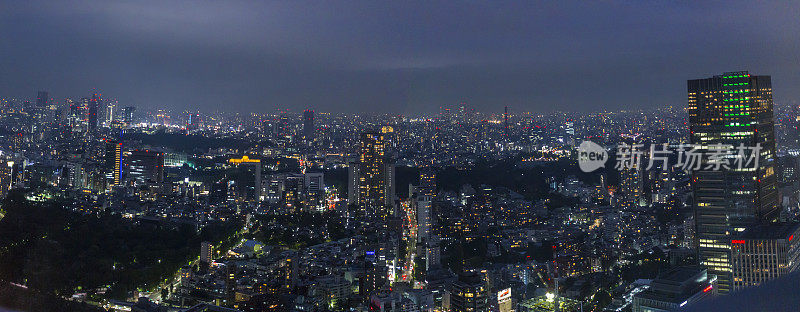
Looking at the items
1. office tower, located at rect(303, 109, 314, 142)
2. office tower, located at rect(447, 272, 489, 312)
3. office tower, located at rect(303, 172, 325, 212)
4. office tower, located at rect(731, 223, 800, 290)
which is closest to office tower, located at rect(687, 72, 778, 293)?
office tower, located at rect(731, 223, 800, 290)

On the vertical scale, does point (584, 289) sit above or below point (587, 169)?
below

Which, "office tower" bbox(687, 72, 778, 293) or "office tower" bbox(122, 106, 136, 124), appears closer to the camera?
"office tower" bbox(687, 72, 778, 293)

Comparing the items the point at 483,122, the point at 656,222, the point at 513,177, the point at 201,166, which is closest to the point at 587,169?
the point at 513,177

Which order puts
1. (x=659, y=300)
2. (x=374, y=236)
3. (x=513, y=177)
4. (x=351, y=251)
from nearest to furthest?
(x=659, y=300), (x=351, y=251), (x=374, y=236), (x=513, y=177)

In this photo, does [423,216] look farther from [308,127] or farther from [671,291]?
[308,127]

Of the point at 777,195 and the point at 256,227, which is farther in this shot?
the point at 256,227

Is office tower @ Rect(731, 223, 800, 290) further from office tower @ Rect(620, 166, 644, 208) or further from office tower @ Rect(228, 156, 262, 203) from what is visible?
office tower @ Rect(228, 156, 262, 203)

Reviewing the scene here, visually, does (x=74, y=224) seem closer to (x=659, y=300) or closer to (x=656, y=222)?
(x=659, y=300)
